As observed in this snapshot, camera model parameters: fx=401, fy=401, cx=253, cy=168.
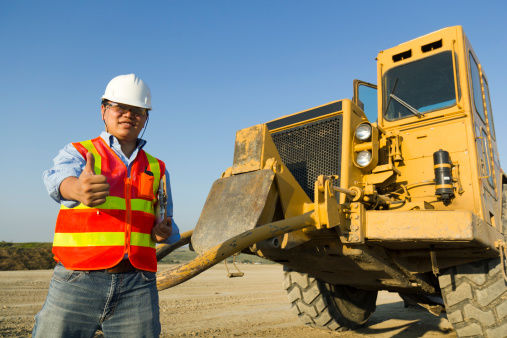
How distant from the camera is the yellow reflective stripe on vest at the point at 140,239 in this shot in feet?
6.28

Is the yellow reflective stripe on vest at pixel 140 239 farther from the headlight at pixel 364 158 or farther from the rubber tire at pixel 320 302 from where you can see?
the rubber tire at pixel 320 302

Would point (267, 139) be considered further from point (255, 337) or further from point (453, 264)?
Result: point (255, 337)

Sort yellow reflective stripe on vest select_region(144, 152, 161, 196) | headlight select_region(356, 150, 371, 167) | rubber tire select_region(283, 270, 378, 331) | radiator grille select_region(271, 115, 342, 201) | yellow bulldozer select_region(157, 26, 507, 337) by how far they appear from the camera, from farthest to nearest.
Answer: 1. rubber tire select_region(283, 270, 378, 331)
2. radiator grille select_region(271, 115, 342, 201)
3. headlight select_region(356, 150, 371, 167)
4. yellow bulldozer select_region(157, 26, 507, 337)
5. yellow reflective stripe on vest select_region(144, 152, 161, 196)

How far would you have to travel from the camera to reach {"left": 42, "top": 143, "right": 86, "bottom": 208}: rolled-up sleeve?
1.74 meters

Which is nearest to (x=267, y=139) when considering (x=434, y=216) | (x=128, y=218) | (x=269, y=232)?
(x=269, y=232)

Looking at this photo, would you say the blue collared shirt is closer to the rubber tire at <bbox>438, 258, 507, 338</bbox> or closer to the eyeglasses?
the eyeglasses

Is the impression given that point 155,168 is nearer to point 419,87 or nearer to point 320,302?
point 419,87

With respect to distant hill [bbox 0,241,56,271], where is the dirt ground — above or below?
below

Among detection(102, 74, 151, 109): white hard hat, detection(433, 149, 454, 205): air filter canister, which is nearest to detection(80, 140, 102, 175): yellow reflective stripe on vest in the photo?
detection(102, 74, 151, 109): white hard hat

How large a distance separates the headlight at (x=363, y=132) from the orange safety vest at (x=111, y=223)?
242cm

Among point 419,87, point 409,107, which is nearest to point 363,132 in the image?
point 409,107

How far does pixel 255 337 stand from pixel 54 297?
350cm

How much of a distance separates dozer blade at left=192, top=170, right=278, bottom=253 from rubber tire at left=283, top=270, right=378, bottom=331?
7.96ft

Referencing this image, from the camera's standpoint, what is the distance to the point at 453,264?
3.86 m
